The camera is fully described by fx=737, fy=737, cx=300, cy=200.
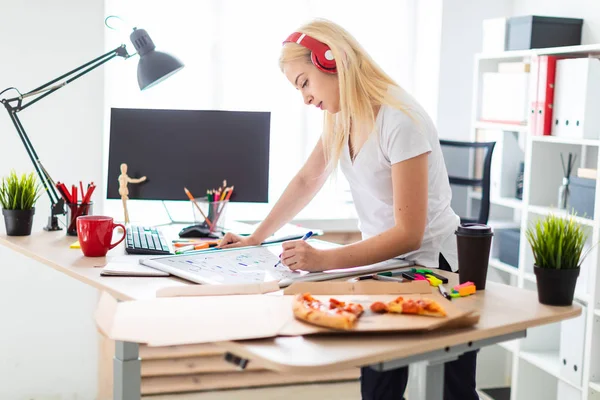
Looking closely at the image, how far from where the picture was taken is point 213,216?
2.31 metres

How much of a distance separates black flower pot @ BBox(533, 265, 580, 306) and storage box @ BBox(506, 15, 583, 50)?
1710 millimetres

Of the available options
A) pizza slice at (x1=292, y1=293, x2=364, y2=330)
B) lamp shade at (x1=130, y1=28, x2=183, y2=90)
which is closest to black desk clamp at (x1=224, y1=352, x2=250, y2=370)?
pizza slice at (x1=292, y1=293, x2=364, y2=330)

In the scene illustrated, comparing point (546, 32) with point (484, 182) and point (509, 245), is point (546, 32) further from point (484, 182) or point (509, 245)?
point (509, 245)

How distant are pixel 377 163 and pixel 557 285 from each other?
1.80 ft

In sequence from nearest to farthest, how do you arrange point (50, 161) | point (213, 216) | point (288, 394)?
point (213, 216) < point (50, 161) < point (288, 394)

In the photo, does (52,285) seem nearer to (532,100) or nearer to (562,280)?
(532,100)

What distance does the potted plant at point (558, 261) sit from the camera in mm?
1397

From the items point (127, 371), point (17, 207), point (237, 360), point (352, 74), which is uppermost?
point (352, 74)

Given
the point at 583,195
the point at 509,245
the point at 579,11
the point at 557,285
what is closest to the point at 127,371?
the point at 557,285

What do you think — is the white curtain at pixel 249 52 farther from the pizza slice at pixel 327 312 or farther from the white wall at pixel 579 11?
the pizza slice at pixel 327 312

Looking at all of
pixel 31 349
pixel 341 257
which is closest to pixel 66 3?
pixel 31 349

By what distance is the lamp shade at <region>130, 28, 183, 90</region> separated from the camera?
91.2 inches

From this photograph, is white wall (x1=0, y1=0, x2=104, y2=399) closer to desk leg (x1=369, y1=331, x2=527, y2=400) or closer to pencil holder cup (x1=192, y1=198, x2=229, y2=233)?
pencil holder cup (x1=192, y1=198, x2=229, y2=233)

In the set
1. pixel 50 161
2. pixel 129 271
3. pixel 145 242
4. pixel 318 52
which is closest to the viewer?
pixel 129 271
